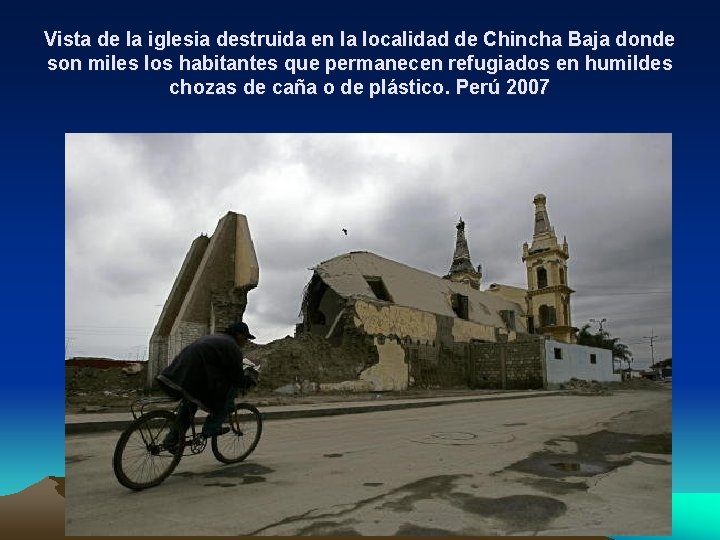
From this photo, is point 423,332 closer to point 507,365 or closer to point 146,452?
point 507,365

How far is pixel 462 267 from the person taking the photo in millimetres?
54000

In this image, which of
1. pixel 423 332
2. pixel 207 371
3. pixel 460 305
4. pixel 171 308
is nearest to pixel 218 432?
pixel 207 371

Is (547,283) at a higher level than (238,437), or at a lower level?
higher

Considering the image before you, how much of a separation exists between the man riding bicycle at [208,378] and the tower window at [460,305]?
101ft

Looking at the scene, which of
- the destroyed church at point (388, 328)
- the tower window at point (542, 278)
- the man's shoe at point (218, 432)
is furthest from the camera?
the tower window at point (542, 278)

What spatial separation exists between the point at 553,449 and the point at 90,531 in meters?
4.94

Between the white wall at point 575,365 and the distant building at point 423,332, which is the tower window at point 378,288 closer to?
the distant building at point 423,332

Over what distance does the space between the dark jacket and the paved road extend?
681 mm

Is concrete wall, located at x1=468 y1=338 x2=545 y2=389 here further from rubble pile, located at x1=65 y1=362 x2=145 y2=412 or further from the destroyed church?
rubble pile, located at x1=65 y1=362 x2=145 y2=412

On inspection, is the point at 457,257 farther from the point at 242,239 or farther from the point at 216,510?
the point at 216,510

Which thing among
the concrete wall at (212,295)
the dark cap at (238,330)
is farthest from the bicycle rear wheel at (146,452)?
the concrete wall at (212,295)

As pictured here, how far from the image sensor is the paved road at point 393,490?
3.29 meters

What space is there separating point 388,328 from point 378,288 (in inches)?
166

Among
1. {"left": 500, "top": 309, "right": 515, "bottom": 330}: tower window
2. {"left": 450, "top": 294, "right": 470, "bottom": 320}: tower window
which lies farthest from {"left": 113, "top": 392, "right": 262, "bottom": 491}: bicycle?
{"left": 500, "top": 309, "right": 515, "bottom": 330}: tower window
